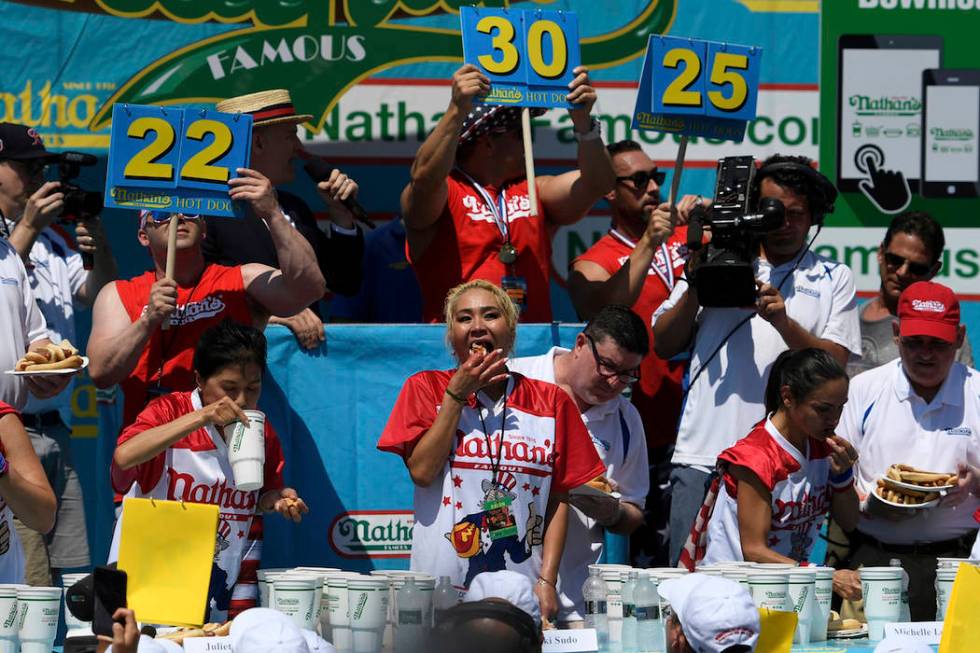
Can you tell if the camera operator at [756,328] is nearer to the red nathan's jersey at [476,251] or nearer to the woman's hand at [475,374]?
the red nathan's jersey at [476,251]

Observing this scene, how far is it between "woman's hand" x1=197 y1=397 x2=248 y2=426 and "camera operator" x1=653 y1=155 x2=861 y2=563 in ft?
6.62

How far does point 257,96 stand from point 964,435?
3165mm

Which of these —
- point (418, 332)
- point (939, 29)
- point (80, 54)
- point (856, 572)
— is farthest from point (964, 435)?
point (80, 54)

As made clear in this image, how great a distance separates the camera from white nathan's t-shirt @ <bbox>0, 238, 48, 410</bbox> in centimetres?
530

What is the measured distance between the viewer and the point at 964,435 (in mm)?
5934

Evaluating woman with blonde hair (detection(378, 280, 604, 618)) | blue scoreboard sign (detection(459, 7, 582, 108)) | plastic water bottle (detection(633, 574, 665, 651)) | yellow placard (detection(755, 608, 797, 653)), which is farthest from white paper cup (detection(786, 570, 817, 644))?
blue scoreboard sign (detection(459, 7, 582, 108))

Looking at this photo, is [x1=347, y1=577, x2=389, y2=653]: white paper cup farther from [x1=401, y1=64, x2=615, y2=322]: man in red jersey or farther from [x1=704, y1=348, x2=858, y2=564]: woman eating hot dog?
[x1=401, y1=64, x2=615, y2=322]: man in red jersey

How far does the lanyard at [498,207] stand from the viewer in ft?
21.7

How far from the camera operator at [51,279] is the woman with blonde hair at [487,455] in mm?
1670

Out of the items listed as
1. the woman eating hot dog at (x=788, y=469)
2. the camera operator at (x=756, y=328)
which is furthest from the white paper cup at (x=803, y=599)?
the camera operator at (x=756, y=328)

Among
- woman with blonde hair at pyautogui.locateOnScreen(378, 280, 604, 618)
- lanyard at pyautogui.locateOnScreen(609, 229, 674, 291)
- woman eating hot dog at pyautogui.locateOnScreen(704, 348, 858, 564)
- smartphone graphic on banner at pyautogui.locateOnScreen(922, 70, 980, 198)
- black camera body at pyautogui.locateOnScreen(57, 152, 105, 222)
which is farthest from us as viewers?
smartphone graphic on banner at pyautogui.locateOnScreen(922, 70, 980, 198)

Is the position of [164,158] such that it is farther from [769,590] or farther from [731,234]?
[769,590]

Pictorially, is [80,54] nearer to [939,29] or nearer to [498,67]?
[498,67]

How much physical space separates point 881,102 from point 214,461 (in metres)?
4.23
